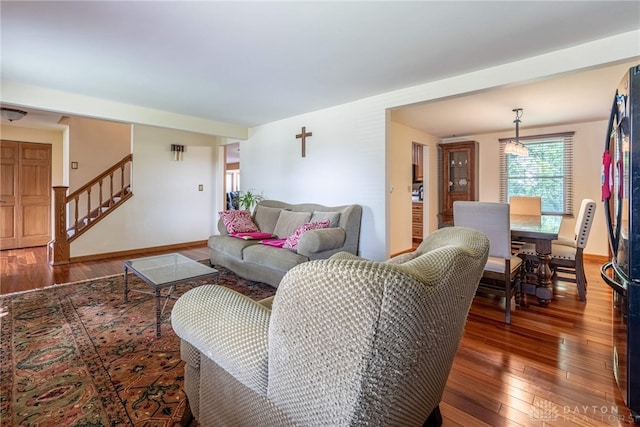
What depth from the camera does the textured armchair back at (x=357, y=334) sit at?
656 millimetres

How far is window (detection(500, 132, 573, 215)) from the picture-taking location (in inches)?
194

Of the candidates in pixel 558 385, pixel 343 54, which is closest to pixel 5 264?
pixel 343 54

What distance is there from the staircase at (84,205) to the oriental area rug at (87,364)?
1.57 m

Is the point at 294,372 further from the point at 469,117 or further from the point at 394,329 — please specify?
the point at 469,117

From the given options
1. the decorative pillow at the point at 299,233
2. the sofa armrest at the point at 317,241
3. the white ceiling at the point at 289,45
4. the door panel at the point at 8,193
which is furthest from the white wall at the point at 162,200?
the sofa armrest at the point at 317,241

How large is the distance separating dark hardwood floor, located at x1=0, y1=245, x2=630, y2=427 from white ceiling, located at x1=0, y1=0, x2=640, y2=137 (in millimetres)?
2234

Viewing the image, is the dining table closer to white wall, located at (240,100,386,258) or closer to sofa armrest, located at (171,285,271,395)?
white wall, located at (240,100,386,258)

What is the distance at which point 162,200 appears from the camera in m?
5.53

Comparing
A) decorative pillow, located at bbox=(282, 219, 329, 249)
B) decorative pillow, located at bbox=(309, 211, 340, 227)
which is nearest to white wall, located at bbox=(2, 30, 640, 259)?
decorative pillow, located at bbox=(309, 211, 340, 227)

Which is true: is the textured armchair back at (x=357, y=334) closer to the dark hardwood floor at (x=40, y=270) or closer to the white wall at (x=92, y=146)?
the dark hardwood floor at (x=40, y=270)

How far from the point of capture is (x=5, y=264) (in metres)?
4.34

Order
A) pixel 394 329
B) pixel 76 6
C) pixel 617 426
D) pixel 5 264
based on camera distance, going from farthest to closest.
Result: pixel 5 264
pixel 76 6
pixel 617 426
pixel 394 329

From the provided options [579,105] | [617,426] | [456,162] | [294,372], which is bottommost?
[617,426]

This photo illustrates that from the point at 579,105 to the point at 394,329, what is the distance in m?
4.83
